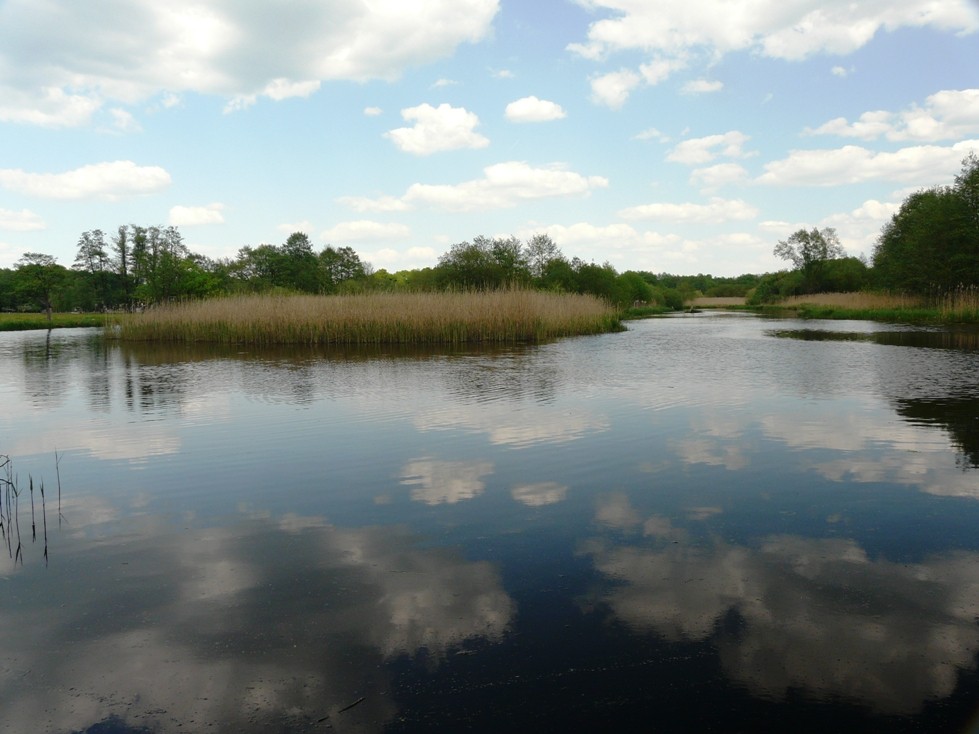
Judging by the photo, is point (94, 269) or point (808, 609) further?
point (94, 269)

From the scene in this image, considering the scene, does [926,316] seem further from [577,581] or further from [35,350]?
[35,350]

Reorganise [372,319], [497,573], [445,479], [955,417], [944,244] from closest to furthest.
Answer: [497,573] < [445,479] < [955,417] < [372,319] < [944,244]

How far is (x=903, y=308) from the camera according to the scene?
36.0m

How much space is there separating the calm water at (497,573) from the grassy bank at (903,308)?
2592 centimetres

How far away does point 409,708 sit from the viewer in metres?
2.47

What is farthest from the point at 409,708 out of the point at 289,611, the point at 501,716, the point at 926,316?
the point at 926,316

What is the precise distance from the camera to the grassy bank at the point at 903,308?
96.7 feet

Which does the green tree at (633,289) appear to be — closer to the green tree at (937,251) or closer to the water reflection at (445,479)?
the green tree at (937,251)

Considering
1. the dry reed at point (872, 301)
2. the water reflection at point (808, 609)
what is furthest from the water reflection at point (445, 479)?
the dry reed at point (872, 301)

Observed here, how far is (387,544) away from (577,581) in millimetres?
1258

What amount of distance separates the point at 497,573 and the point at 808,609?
5.16 feet

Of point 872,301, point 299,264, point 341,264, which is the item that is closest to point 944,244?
point 872,301

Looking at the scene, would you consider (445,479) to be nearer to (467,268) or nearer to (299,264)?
(467,268)

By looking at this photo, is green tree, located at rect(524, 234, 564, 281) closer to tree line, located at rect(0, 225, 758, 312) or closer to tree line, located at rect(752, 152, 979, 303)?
tree line, located at rect(0, 225, 758, 312)
